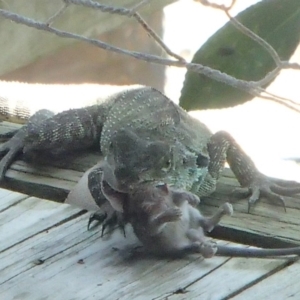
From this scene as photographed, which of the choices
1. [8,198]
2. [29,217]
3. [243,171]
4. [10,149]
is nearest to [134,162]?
[29,217]

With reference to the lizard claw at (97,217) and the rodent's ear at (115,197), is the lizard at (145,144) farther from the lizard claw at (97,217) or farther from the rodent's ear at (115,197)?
the lizard claw at (97,217)

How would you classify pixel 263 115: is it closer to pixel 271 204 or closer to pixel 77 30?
pixel 77 30

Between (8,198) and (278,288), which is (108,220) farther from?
(278,288)

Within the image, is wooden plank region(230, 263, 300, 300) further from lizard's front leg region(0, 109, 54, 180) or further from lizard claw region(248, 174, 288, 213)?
lizard's front leg region(0, 109, 54, 180)

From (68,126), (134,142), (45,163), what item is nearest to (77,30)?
(68,126)

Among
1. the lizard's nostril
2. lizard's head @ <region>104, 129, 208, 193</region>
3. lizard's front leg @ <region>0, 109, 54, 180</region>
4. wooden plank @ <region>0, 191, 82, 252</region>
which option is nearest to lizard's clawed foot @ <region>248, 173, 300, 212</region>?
the lizard's nostril

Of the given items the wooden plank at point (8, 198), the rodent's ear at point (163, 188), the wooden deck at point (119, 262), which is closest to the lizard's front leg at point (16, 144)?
the wooden plank at point (8, 198)
